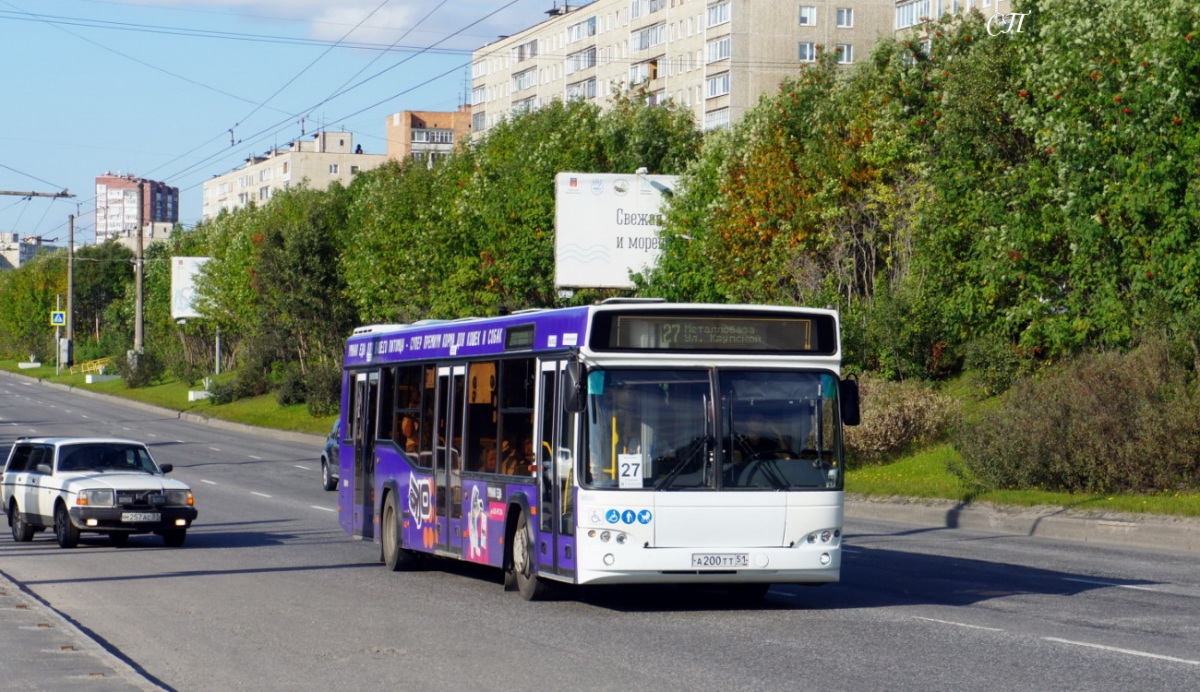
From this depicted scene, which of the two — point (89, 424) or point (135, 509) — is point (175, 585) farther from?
point (89, 424)

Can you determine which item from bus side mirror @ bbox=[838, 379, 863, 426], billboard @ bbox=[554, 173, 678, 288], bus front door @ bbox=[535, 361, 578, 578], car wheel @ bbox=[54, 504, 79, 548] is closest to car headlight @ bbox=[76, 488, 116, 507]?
car wheel @ bbox=[54, 504, 79, 548]

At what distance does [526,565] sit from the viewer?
1434 cm

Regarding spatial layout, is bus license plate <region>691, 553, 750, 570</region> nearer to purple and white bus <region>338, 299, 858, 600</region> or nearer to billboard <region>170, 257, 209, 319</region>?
purple and white bus <region>338, 299, 858, 600</region>

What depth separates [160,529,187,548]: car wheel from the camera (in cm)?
2192

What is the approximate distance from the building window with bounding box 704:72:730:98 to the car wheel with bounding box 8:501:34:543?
7510cm

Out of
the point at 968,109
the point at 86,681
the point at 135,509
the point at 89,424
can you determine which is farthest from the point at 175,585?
the point at 89,424

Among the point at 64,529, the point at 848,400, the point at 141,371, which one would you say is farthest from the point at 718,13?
the point at 848,400

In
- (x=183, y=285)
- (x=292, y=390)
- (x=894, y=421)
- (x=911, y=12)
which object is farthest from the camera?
(x=183, y=285)

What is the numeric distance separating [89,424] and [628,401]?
5904 centimetres

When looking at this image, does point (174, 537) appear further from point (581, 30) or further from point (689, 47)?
point (581, 30)

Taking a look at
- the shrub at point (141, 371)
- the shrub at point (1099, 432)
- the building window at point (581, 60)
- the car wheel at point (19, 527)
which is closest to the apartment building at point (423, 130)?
the building window at point (581, 60)

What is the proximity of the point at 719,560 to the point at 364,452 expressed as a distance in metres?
7.23

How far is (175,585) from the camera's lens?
16.4 meters

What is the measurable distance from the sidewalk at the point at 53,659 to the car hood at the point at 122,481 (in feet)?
27.4
